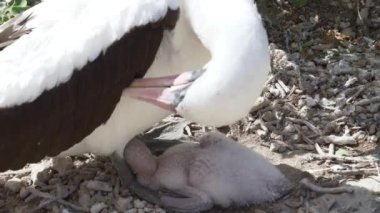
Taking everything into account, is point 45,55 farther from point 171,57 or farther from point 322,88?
point 322,88

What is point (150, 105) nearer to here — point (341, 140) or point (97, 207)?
point (97, 207)

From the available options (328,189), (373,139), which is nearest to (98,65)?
(328,189)

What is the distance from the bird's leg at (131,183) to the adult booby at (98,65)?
44 cm

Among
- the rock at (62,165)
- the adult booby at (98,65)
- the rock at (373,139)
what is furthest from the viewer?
the rock at (373,139)

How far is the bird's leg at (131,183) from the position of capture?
4164mm

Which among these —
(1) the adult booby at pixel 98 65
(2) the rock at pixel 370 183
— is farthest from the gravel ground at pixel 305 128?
(1) the adult booby at pixel 98 65

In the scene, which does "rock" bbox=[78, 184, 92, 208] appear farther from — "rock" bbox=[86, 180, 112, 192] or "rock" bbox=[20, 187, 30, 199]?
"rock" bbox=[20, 187, 30, 199]

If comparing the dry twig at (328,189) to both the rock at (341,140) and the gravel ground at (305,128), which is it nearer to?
the gravel ground at (305,128)

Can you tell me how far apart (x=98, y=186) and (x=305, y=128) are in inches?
42.2

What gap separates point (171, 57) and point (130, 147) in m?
0.54

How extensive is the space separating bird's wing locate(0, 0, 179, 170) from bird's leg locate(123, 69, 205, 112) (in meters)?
0.05

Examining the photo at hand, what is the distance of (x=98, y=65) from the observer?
3.75 m

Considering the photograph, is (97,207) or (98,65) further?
(97,207)

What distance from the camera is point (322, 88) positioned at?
482 centimetres
